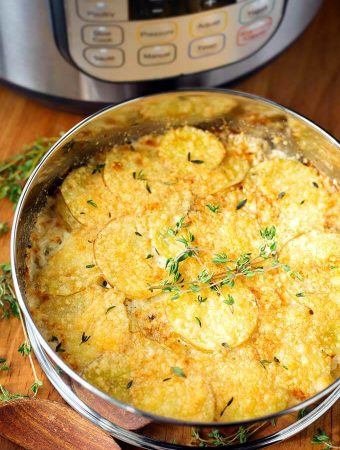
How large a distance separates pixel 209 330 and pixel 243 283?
0.45 feet

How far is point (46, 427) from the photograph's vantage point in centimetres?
143

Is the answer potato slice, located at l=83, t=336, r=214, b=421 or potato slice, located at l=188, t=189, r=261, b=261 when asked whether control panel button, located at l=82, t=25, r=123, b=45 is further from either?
potato slice, located at l=83, t=336, r=214, b=421

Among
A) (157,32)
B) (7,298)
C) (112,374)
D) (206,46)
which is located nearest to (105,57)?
(157,32)

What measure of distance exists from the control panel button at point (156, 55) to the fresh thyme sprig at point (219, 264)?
401 mm

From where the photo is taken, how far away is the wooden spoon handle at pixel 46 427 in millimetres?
1412

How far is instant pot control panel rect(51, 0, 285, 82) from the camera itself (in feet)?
5.08

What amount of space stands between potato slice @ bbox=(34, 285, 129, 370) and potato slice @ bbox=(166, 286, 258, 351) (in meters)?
0.11

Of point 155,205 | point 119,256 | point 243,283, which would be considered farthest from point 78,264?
point 243,283

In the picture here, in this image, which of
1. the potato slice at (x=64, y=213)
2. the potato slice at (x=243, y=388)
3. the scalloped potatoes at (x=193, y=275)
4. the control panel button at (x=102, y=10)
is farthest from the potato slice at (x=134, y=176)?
the potato slice at (x=243, y=388)

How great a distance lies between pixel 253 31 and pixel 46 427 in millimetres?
1017

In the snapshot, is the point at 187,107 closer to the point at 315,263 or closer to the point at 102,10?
the point at 102,10

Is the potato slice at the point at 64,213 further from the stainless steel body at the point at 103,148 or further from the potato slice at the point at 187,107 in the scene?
the potato slice at the point at 187,107

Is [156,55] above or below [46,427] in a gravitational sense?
above

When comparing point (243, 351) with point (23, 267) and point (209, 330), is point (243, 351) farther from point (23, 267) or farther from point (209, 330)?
point (23, 267)
